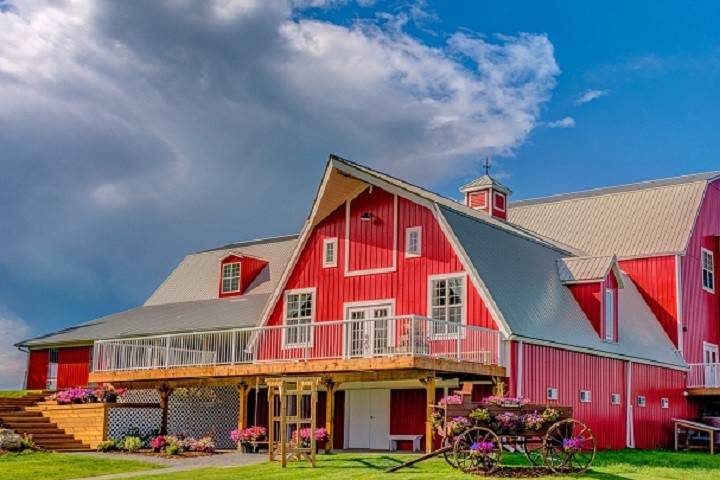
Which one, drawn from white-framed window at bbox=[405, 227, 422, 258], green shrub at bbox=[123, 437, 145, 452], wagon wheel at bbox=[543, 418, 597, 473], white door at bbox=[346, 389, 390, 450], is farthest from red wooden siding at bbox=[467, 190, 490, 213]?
wagon wheel at bbox=[543, 418, 597, 473]

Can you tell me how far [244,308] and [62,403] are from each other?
8.59 m

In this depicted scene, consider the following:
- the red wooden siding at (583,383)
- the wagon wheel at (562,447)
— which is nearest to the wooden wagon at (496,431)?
the wagon wheel at (562,447)

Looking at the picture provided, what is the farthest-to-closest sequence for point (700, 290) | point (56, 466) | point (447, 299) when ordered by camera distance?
point (700, 290) → point (447, 299) → point (56, 466)

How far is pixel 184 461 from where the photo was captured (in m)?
22.6

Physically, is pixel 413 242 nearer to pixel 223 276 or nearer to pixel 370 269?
pixel 370 269

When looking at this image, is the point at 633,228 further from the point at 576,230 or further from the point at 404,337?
the point at 404,337

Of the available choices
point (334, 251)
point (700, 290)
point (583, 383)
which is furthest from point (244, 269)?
point (700, 290)

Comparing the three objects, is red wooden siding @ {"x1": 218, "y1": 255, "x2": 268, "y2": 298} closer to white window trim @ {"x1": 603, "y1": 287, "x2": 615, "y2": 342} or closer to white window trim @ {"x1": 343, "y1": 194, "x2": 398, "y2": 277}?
white window trim @ {"x1": 343, "y1": 194, "x2": 398, "y2": 277}

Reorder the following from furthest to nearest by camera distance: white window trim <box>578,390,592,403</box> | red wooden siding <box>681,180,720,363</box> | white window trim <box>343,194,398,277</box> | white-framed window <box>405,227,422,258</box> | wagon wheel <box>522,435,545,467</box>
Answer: red wooden siding <box>681,180,720,363</box>
white window trim <box>343,194,398,277</box>
white window trim <box>578,390,592,403</box>
white-framed window <box>405,227,422,258</box>
wagon wheel <box>522,435,545,467</box>

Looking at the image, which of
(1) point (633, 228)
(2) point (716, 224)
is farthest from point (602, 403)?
(2) point (716, 224)

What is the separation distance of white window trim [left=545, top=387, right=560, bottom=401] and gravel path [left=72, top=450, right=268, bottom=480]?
24.4 feet

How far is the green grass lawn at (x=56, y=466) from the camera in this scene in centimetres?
1972

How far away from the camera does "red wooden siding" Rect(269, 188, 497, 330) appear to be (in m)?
25.9

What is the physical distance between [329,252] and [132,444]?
7760 millimetres
